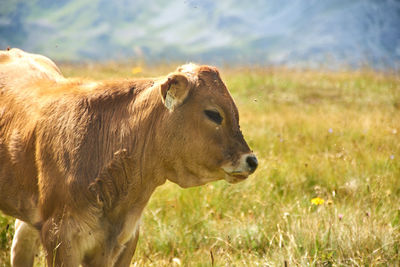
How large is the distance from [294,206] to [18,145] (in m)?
3.04

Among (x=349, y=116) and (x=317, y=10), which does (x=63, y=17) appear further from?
(x=349, y=116)

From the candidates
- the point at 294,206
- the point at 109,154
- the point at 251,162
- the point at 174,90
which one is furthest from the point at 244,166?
the point at 294,206

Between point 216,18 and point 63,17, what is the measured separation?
57.0 m

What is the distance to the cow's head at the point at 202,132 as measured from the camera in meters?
3.39

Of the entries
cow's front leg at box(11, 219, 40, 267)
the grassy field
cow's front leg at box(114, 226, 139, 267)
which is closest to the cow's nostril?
the grassy field

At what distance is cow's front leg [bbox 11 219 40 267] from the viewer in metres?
4.22

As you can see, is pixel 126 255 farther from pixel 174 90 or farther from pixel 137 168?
pixel 174 90

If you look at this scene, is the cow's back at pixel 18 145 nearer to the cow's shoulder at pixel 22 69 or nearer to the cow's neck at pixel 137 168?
the cow's shoulder at pixel 22 69

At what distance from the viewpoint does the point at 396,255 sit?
14.2 feet

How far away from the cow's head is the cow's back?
990 millimetres

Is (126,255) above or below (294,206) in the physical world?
above

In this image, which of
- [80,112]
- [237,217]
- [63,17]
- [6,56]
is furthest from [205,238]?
[63,17]

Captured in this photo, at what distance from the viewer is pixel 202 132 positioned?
11.2ft

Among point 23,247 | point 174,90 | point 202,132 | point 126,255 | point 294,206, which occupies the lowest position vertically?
point 294,206
